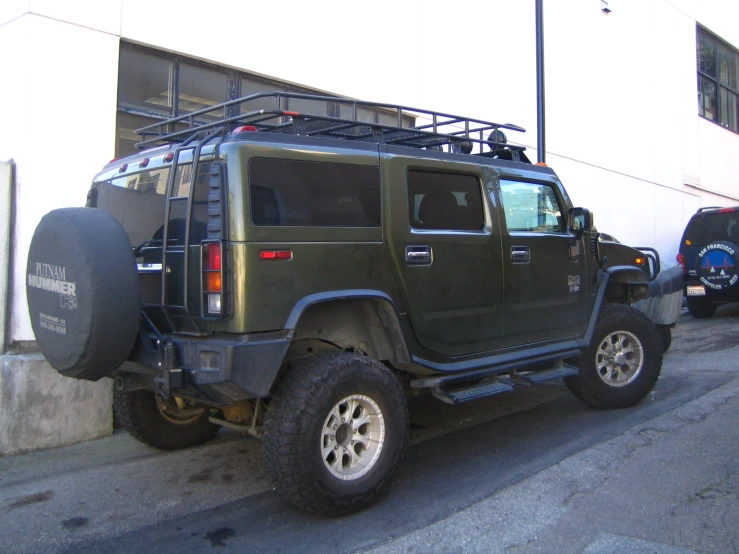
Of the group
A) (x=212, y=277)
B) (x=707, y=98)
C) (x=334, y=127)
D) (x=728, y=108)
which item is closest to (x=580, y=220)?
(x=334, y=127)

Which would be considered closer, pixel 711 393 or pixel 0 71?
pixel 0 71

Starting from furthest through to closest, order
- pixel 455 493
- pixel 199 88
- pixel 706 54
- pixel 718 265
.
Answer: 1. pixel 706 54
2. pixel 718 265
3. pixel 199 88
4. pixel 455 493

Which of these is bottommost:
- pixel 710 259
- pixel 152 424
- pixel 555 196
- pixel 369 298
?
pixel 152 424

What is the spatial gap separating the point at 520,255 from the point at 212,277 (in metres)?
2.46

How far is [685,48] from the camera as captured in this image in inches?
636

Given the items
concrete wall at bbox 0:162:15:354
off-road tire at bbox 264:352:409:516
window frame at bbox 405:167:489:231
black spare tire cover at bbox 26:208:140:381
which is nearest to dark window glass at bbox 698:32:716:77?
window frame at bbox 405:167:489:231

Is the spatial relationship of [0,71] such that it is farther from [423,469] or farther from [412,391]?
[423,469]

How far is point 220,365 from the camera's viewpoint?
11.5ft

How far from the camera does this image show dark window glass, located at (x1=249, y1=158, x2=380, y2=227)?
147 inches

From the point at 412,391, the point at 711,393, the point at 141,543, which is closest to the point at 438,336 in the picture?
the point at 412,391

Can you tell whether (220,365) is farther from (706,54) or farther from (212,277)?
(706,54)

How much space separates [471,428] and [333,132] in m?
2.71

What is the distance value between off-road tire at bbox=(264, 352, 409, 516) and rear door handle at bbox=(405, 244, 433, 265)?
2.37 feet

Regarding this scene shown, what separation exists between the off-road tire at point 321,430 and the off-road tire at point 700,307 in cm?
950
